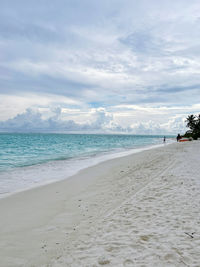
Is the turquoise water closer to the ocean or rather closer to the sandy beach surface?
the ocean

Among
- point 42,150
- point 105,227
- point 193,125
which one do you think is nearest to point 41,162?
point 42,150

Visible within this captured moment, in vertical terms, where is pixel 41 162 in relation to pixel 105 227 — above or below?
below

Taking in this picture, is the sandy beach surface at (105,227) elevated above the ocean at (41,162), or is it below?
above

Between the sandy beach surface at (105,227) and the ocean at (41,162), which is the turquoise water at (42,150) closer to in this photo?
the ocean at (41,162)

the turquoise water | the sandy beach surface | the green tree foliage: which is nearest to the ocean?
the turquoise water

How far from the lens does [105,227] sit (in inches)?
196

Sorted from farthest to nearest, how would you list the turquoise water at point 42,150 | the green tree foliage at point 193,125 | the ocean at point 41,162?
the green tree foliage at point 193,125 → the turquoise water at point 42,150 → the ocean at point 41,162

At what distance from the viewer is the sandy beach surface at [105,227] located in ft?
12.4

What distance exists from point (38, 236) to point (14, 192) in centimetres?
512

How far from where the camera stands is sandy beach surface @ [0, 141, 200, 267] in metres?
3.77

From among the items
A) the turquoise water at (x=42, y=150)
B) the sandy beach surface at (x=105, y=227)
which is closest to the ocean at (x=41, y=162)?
the turquoise water at (x=42, y=150)

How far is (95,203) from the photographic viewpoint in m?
7.23

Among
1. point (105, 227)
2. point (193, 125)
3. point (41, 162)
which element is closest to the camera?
point (105, 227)

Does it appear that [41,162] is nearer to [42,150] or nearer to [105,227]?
[42,150]
